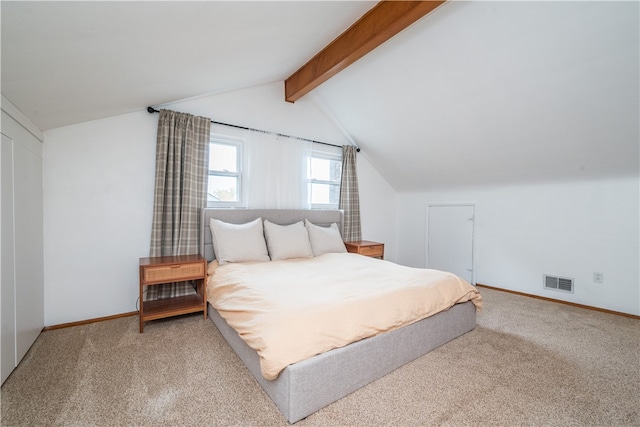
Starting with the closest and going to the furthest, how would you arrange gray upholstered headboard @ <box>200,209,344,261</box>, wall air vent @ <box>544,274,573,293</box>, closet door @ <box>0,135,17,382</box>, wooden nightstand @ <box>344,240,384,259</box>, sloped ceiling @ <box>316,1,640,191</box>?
closet door @ <box>0,135,17,382</box>, sloped ceiling @ <box>316,1,640,191</box>, gray upholstered headboard @ <box>200,209,344,261</box>, wall air vent @ <box>544,274,573,293</box>, wooden nightstand @ <box>344,240,384,259</box>

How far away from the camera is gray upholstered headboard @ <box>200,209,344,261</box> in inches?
121

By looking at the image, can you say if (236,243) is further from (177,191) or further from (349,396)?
(349,396)

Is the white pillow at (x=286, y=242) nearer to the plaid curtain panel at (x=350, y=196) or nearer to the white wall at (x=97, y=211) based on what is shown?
the plaid curtain panel at (x=350, y=196)

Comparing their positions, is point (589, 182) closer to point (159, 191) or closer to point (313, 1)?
point (313, 1)

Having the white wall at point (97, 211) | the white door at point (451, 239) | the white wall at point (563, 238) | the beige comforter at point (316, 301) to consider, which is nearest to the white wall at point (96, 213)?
the white wall at point (97, 211)

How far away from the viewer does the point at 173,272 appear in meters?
2.51

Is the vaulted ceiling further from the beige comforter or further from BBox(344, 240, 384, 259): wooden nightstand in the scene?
the beige comforter

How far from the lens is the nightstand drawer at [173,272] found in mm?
2408

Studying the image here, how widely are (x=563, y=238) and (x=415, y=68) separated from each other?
269 centimetres

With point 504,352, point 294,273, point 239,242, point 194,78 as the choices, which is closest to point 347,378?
point 294,273

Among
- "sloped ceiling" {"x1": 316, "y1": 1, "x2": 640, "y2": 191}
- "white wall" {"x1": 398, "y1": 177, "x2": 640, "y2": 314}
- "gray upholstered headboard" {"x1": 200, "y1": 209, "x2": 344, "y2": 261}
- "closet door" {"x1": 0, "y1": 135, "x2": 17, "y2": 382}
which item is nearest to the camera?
"closet door" {"x1": 0, "y1": 135, "x2": 17, "y2": 382}

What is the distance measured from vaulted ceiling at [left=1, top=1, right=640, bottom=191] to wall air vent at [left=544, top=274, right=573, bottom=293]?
1220mm

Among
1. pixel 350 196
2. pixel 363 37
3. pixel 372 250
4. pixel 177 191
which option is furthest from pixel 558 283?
pixel 177 191

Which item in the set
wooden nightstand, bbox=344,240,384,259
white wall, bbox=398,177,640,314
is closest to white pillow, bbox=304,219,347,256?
wooden nightstand, bbox=344,240,384,259
